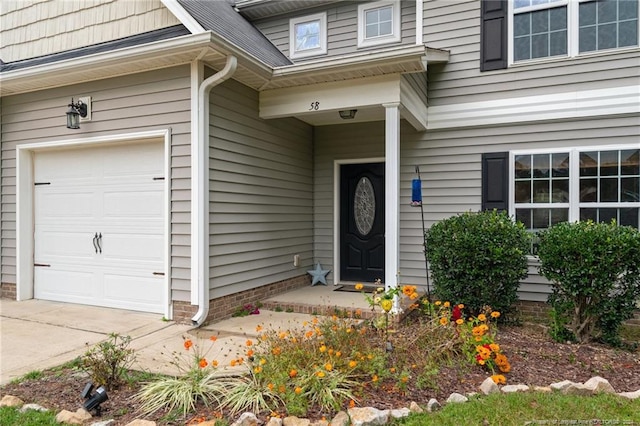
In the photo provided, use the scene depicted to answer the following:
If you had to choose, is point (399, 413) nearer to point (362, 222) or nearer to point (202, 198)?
point (202, 198)

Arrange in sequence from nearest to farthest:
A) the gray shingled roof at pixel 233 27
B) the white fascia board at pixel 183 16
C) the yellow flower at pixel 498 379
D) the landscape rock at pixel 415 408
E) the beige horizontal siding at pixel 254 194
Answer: the landscape rock at pixel 415 408 → the yellow flower at pixel 498 379 → the white fascia board at pixel 183 16 → the beige horizontal siding at pixel 254 194 → the gray shingled roof at pixel 233 27

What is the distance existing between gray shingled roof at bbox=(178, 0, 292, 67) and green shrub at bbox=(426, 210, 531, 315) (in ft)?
11.0

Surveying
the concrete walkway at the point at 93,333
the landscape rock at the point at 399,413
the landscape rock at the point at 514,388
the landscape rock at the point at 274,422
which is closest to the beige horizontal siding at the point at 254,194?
the concrete walkway at the point at 93,333

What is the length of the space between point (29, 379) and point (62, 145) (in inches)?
135

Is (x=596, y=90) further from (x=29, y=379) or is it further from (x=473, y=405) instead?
(x=29, y=379)

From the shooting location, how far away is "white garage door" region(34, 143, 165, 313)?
515 cm

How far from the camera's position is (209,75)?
193 inches

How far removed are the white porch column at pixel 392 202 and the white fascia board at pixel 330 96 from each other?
8.4 inches

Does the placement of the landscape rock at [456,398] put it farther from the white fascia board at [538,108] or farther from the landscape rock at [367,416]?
the white fascia board at [538,108]

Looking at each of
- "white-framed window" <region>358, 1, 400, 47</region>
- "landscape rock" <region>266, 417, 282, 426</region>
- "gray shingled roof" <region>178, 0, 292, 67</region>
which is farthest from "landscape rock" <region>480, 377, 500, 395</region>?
"white-framed window" <region>358, 1, 400, 47</region>

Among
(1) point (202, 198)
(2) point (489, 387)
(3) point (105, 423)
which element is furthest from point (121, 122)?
(2) point (489, 387)

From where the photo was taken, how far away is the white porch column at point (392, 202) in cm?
495

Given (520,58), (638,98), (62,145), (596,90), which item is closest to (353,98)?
(520,58)

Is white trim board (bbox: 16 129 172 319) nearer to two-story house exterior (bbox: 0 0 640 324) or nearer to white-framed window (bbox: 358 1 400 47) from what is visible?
two-story house exterior (bbox: 0 0 640 324)
